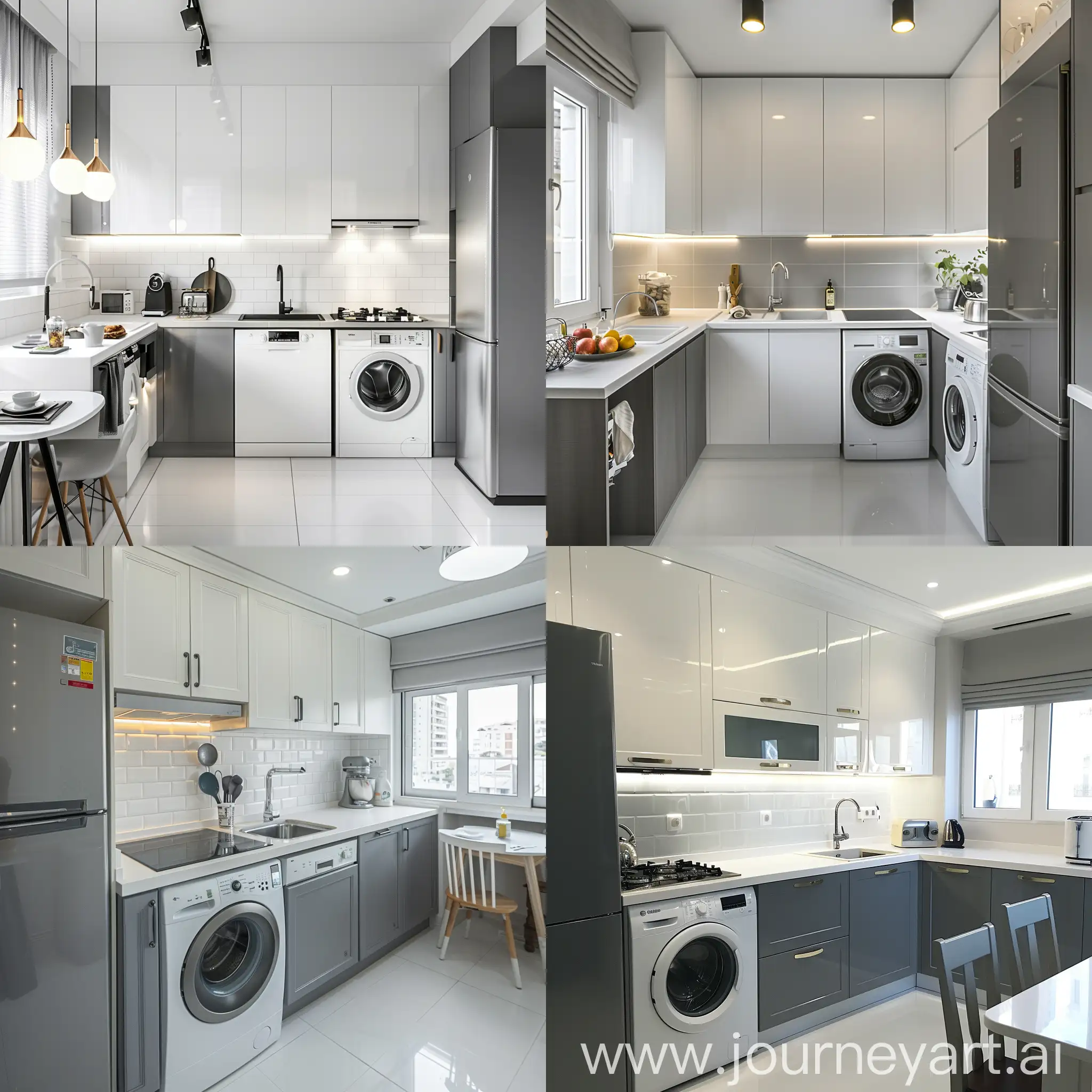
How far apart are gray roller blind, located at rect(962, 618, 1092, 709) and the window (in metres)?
2.61

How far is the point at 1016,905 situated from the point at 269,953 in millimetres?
2156

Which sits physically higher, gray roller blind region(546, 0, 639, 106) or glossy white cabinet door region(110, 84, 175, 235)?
gray roller blind region(546, 0, 639, 106)

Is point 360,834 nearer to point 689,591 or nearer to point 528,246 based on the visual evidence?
point 689,591

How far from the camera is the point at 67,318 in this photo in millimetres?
1546

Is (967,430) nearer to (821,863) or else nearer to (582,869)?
(582,869)

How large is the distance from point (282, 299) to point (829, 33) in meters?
1.86

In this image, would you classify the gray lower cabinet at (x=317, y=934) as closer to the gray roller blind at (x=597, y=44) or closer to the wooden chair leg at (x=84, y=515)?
the wooden chair leg at (x=84, y=515)

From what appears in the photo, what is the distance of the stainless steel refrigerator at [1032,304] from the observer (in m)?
1.95

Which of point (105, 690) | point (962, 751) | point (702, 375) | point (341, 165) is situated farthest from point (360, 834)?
point (962, 751)

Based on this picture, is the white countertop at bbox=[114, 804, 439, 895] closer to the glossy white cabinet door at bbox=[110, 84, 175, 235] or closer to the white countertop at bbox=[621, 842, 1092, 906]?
the white countertop at bbox=[621, 842, 1092, 906]

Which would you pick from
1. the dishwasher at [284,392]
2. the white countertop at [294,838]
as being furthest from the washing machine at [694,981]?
the dishwasher at [284,392]

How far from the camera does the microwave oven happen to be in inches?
62.6

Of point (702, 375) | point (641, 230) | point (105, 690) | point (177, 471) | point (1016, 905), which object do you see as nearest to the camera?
point (105, 690)

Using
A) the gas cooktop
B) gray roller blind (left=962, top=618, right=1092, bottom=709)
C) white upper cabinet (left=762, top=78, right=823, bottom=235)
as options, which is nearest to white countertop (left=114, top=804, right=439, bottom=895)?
the gas cooktop
